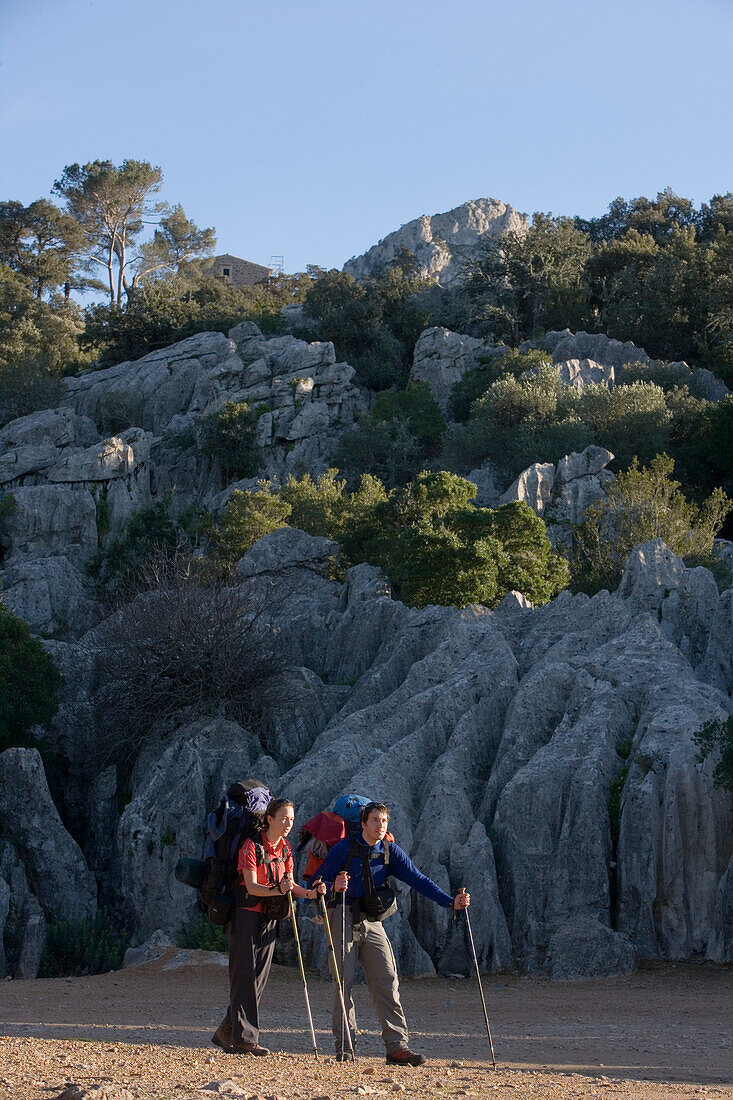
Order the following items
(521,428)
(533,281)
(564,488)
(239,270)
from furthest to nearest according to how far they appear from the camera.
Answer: (239,270) → (533,281) → (521,428) → (564,488)

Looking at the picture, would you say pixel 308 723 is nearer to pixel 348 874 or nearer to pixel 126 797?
pixel 126 797

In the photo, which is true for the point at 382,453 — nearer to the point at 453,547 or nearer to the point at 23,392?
the point at 23,392

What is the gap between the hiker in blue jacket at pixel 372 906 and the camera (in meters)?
7.30

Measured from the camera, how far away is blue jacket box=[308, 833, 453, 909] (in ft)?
24.3

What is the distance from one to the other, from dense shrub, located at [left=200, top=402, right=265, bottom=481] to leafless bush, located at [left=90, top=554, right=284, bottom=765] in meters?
20.5

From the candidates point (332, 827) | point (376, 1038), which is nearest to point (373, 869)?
point (332, 827)

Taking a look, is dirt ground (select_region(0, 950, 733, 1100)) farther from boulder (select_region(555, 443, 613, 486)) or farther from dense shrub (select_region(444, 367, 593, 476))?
dense shrub (select_region(444, 367, 593, 476))

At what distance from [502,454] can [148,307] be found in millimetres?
23948

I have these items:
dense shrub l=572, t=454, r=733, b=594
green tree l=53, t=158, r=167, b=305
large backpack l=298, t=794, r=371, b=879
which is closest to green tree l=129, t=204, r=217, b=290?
green tree l=53, t=158, r=167, b=305

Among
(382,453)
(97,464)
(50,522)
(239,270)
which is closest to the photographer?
(50,522)

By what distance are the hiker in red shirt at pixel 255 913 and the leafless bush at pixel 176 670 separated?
1144 cm

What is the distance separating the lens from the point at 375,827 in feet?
24.3

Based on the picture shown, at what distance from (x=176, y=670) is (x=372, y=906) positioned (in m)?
11.7

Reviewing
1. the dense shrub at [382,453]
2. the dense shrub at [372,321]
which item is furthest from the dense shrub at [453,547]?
the dense shrub at [372,321]
